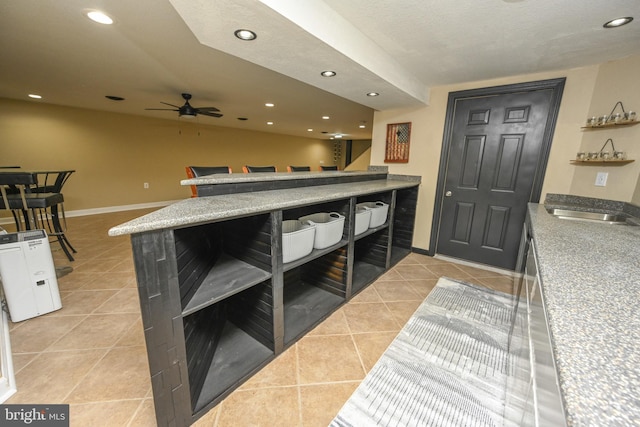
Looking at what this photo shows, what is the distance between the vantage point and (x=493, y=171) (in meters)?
2.73

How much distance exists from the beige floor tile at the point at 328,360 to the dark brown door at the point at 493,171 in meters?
2.13

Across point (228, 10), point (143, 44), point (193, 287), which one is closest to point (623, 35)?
point (228, 10)

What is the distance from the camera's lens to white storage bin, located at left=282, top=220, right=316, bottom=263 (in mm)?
1440

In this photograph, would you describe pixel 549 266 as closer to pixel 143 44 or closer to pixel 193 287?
pixel 193 287

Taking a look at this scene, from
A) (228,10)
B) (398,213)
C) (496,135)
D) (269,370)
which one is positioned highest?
(228,10)

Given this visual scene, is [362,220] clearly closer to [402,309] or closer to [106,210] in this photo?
[402,309]

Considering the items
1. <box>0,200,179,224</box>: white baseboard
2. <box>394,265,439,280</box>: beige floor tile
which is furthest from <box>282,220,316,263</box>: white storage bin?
<box>0,200,179,224</box>: white baseboard

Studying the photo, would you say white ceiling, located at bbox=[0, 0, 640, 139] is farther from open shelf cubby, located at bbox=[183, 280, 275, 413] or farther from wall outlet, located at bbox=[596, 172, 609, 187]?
open shelf cubby, located at bbox=[183, 280, 275, 413]

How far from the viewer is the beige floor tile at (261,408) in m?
1.14

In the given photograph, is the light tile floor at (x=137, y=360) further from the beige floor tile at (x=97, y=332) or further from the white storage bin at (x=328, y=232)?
the white storage bin at (x=328, y=232)

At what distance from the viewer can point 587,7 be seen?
1.40 meters

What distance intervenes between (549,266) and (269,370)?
1.42 metres

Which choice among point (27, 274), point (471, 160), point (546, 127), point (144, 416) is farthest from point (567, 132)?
point (27, 274)

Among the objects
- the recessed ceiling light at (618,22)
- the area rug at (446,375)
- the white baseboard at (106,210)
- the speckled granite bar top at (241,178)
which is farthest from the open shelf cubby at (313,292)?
the white baseboard at (106,210)
